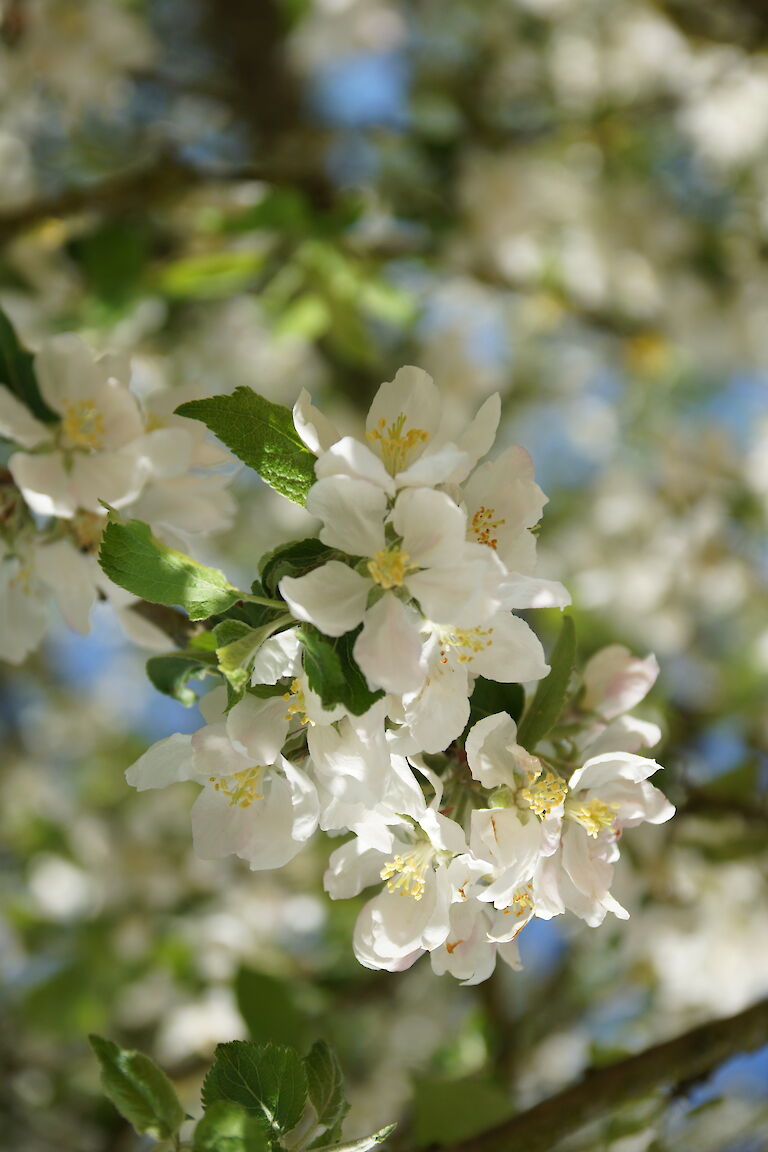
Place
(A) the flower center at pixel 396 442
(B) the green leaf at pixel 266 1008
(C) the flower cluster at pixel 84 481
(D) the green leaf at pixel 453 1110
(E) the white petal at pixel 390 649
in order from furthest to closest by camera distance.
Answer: (B) the green leaf at pixel 266 1008, (D) the green leaf at pixel 453 1110, (C) the flower cluster at pixel 84 481, (A) the flower center at pixel 396 442, (E) the white petal at pixel 390 649

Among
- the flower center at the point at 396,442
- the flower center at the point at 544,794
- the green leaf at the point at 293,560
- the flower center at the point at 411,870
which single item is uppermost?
the flower center at the point at 396,442

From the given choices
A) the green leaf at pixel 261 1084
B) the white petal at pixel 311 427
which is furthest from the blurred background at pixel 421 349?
the white petal at pixel 311 427

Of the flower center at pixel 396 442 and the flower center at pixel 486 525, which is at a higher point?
the flower center at pixel 396 442

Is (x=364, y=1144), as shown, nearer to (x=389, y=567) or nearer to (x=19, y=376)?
(x=389, y=567)

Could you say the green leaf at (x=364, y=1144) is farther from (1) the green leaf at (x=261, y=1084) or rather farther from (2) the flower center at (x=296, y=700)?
(2) the flower center at (x=296, y=700)

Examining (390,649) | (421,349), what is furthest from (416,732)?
(421,349)

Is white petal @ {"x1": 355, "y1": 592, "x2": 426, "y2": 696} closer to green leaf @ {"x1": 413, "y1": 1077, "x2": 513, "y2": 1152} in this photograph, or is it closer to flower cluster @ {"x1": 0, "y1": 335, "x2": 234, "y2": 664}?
flower cluster @ {"x1": 0, "y1": 335, "x2": 234, "y2": 664}
